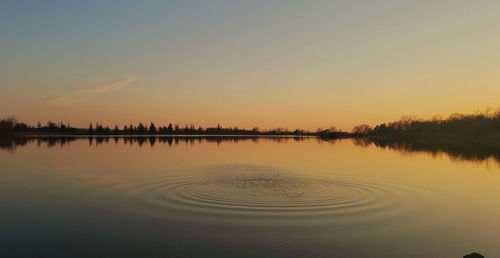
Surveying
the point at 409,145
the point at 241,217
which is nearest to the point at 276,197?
the point at 241,217

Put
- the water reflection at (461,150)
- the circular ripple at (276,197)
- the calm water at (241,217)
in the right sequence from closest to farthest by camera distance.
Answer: the calm water at (241,217) → the circular ripple at (276,197) → the water reflection at (461,150)

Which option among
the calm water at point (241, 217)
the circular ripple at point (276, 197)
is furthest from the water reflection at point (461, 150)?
the circular ripple at point (276, 197)

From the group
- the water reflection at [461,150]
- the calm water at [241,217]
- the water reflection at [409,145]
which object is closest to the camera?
the calm water at [241,217]

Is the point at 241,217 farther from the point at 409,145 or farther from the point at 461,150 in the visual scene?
the point at 409,145

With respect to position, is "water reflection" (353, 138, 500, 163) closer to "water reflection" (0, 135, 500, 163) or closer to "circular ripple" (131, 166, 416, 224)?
"water reflection" (0, 135, 500, 163)

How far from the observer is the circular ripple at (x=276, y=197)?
48.3 feet

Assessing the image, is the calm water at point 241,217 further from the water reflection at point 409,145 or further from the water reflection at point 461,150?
the water reflection at point 409,145

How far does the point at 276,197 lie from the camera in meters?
17.8

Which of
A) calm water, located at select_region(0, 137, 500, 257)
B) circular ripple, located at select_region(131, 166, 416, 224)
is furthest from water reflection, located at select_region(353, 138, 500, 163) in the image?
circular ripple, located at select_region(131, 166, 416, 224)

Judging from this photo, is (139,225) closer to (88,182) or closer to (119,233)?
(119,233)

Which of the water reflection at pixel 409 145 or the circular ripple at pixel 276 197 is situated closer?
the circular ripple at pixel 276 197

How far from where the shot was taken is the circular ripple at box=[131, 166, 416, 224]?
48.3 feet

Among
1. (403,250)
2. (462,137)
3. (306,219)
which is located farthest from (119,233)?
(462,137)

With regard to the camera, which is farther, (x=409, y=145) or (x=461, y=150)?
(x=409, y=145)
